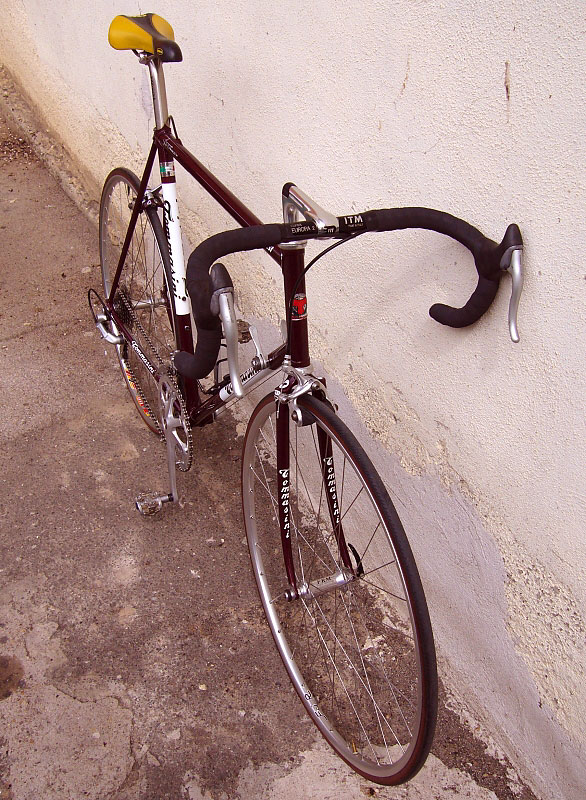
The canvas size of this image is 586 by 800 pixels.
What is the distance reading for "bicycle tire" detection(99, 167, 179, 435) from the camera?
8.79ft

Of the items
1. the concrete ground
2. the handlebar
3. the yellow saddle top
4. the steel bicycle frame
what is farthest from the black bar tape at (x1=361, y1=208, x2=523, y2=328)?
the concrete ground

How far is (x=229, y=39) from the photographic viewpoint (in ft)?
7.18

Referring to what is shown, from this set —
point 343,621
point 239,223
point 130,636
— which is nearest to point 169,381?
point 239,223

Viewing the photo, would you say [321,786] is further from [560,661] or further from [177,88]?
[177,88]

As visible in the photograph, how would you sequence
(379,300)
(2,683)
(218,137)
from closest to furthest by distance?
1. (379,300)
2. (2,683)
3. (218,137)

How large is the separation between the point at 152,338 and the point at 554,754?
2.08 m

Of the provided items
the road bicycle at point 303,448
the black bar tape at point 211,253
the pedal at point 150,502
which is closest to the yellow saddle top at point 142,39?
the road bicycle at point 303,448

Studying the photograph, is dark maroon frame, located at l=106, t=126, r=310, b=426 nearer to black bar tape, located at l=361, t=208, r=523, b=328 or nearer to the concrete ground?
black bar tape, located at l=361, t=208, r=523, b=328

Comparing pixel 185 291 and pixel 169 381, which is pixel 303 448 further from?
pixel 185 291

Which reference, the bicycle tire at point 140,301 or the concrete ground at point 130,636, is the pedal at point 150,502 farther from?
the bicycle tire at point 140,301

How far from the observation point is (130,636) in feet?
6.99

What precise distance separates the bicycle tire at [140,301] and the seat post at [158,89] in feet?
1.21

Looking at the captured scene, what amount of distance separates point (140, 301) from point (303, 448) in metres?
0.91

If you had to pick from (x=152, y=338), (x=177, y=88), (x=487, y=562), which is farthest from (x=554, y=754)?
(x=177, y=88)
